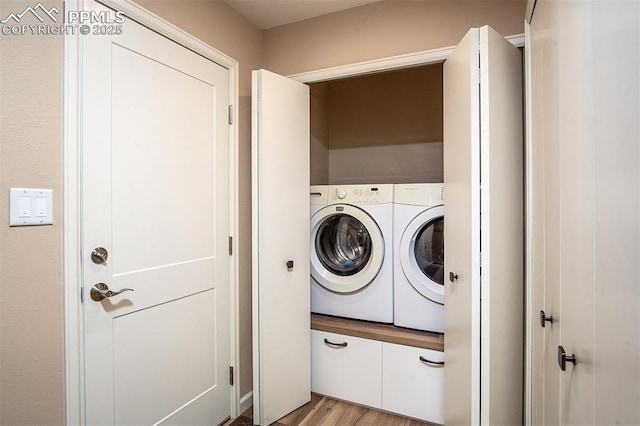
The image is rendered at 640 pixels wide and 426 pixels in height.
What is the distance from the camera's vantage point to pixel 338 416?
194 cm

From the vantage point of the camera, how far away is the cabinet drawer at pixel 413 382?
182cm

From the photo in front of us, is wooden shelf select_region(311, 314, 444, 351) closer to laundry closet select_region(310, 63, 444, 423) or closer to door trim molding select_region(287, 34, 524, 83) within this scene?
laundry closet select_region(310, 63, 444, 423)

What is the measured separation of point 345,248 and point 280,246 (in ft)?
1.91

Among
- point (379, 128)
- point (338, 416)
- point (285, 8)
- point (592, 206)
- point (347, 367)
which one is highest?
point (285, 8)

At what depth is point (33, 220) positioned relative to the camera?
107cm

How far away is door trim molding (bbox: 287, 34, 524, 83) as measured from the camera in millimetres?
1744

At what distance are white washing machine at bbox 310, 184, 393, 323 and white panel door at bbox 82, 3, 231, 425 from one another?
65cm

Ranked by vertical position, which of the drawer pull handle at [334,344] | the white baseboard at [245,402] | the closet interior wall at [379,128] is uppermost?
the closet interior wall at [379,128]

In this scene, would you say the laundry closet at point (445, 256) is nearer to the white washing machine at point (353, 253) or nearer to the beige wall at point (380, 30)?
the white washing machine at point (353, 253)

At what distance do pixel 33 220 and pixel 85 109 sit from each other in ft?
1.47

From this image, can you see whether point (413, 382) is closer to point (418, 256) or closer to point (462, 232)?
point (418, 256)

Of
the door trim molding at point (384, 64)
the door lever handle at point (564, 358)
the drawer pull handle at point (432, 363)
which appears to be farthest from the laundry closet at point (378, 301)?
the door lever handle at point (564, 358)

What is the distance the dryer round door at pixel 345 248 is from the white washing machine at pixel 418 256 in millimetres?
148

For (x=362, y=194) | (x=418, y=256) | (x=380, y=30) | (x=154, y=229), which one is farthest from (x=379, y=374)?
(x=380, y=30)
